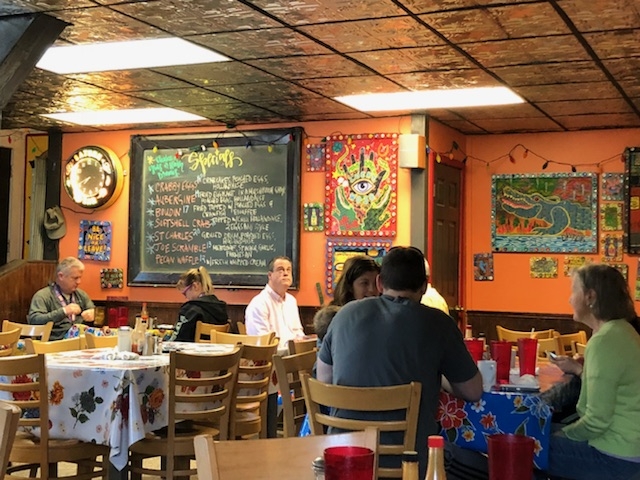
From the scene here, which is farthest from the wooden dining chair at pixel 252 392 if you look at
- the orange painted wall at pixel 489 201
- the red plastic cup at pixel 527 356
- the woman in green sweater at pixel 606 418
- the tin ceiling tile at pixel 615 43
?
the orange painted wall at pixel 489 201

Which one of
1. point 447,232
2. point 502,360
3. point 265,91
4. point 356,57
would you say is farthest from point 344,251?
point 502,360

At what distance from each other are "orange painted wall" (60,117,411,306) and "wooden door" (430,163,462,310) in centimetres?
35

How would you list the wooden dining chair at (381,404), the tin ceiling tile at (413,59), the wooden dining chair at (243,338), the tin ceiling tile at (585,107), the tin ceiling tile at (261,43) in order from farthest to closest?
the tin ceiling tile at (585,107) → the wooden dining chair at (243,338) → the tin ceiling tile at (413,59) → the tin ceiling tile at (261,43) → the wooden dining chair at (381,404)

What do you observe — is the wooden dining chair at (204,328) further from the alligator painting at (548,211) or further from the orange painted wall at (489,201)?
the alligator painting at (548,211)

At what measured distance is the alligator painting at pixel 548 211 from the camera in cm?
827

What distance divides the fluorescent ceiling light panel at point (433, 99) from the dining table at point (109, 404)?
3317 millimetres

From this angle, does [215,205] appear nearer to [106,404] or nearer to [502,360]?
[106,404]

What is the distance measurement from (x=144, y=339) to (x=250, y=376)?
87cm

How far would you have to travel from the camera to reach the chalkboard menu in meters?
8.27

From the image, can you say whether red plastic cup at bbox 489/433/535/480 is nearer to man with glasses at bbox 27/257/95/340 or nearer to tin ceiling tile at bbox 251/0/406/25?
tin ceiling tile at bbox 251/0/406/25

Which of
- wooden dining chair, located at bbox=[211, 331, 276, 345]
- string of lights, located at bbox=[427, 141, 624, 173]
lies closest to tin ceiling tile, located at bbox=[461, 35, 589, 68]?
wooden dining chair, located at bbox=[211, 331, 276, 345]

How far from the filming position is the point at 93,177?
9.01m

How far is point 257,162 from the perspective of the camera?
8359 mm

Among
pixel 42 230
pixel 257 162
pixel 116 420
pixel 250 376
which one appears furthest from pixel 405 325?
pixel 42 230
